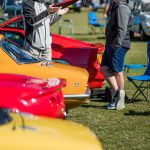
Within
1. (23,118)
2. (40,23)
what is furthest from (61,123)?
(40,23)

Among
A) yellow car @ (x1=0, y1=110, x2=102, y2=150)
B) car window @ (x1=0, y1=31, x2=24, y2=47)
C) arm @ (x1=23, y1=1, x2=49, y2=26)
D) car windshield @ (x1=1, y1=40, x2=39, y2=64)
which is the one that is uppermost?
yellow car @ (x1=0, y1=110, x2=102, y2=150)

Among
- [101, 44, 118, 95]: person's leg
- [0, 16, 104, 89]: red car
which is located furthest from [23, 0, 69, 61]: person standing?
[101, 44, 118, 95]: person's leg

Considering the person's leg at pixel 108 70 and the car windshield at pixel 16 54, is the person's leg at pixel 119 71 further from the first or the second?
the car windshield at pixel 16 54

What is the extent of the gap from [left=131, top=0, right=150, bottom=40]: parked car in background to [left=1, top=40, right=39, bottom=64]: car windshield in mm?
15233

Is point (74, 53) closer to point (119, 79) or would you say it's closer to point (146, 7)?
point (119, 79)

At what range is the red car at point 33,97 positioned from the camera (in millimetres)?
5293

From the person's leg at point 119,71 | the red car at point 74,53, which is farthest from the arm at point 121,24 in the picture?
the red car at point 74,53

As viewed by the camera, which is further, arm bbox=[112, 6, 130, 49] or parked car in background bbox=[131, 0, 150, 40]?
parked car in background bbox=[131, 0, 150, 40]

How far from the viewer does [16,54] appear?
766 centimetres

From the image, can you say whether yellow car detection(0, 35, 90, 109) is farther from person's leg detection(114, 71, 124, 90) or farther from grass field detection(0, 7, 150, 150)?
person's leg detection(114, 71, 124, 90)

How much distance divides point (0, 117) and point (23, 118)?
0.67 feet

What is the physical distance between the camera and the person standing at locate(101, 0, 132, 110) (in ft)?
27.6

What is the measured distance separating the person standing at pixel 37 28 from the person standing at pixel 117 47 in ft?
2.93

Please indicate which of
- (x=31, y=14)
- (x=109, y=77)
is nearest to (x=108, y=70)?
(x=109, y=77)
